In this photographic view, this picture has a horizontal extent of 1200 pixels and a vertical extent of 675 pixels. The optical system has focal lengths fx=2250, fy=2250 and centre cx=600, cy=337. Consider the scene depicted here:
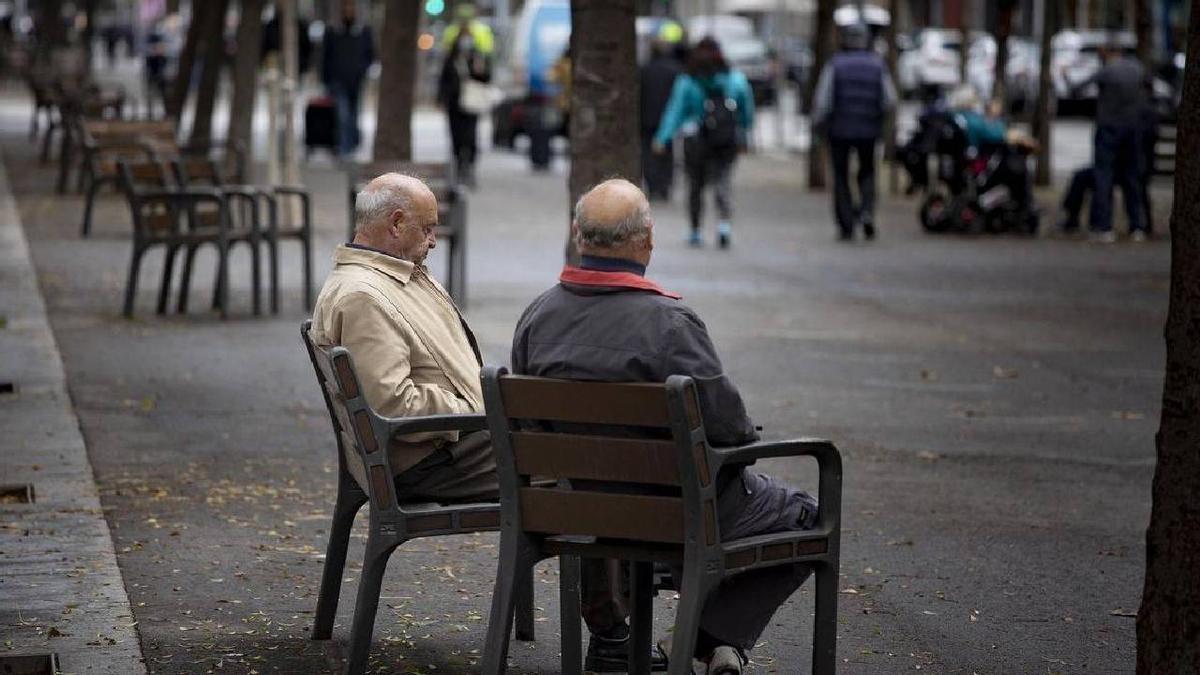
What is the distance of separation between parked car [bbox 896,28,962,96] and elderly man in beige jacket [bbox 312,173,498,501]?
47.8m

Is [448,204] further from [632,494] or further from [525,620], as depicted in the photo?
[632,494]

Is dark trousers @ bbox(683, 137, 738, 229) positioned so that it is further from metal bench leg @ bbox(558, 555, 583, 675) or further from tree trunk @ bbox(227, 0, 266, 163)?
metal bench leg @ bbox(558, 555, 583, 675)

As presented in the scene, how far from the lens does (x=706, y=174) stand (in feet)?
65.0

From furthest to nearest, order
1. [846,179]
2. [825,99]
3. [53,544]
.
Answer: [825,99], [846,179], [53,544]

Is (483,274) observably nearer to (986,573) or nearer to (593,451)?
(986,573)

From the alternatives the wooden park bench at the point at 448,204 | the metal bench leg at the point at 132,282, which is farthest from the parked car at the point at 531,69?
the metal bench leg at the point at 132,282

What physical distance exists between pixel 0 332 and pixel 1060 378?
5.90 m

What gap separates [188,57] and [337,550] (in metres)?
23.1

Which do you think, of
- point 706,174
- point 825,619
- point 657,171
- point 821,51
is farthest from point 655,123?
point 825,619

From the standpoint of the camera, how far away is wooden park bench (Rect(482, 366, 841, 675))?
4.82m

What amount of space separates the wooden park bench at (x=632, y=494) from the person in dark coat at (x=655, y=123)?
19.7 metres

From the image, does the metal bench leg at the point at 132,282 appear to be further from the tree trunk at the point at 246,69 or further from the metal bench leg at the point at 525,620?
the tree trunk at the point at 246,69

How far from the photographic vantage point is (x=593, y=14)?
10961mm

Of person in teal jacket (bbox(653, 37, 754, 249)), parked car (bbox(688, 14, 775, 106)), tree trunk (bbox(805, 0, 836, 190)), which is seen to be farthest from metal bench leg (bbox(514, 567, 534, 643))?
parked car (bbox(688, 14, 775, 106))
